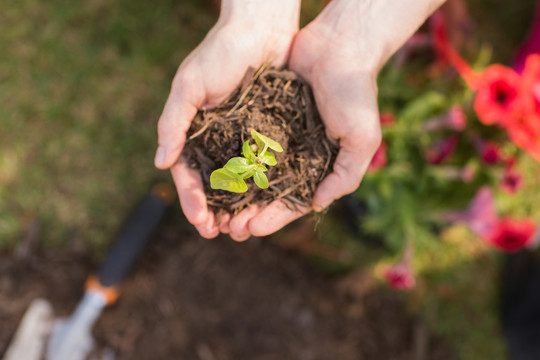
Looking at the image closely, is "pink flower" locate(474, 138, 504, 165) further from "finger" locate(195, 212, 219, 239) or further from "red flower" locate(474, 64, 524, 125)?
"finger" locate(195, 212, 219, 239)

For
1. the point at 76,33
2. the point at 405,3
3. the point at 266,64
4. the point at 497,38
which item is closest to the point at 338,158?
the point at 266,64

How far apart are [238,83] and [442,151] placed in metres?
0.99

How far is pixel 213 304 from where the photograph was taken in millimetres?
2326

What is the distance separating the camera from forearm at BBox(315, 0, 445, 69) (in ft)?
5.33

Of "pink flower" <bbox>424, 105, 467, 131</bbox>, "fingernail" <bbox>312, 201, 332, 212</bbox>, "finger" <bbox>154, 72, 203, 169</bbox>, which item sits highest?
"finger" <bbox>154, 72, 203, 169</bbox>

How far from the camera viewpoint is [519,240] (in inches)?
71.9

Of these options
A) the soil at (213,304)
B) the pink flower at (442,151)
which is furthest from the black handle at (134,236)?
the pink flower at (442,151)

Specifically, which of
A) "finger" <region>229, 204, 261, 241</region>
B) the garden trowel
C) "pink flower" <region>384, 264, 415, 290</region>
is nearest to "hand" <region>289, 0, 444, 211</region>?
"finger" <region>229, 204, 261, 241</region>

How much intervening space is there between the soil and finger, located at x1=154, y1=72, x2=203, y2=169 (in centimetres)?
110

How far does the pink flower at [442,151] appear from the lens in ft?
6.15

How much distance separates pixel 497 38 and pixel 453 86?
3.47 ft

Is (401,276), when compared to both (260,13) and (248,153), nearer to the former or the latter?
(248,153)

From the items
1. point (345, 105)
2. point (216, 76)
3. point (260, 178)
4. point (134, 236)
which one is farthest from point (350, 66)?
point (134, 236)

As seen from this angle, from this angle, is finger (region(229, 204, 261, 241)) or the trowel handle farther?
the trowel handle
